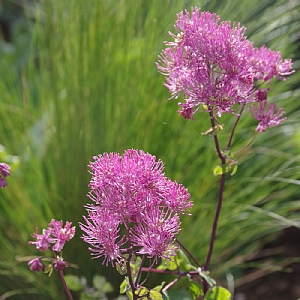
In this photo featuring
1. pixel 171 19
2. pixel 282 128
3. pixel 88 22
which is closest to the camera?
pixel 171 19

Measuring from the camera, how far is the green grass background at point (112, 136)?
1.24 metres

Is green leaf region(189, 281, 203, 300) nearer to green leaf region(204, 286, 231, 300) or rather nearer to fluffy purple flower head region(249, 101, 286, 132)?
green leaf region(204, 286, 231, 300)

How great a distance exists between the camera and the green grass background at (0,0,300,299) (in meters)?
1.24

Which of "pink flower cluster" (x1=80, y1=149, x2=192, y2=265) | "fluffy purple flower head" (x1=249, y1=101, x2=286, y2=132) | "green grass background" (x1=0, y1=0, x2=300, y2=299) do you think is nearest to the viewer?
"pink flower cluster" (x1=80, y1=149, x2=192, y2=265)

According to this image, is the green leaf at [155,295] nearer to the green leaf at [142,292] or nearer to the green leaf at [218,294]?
the green leaf at [142,292]

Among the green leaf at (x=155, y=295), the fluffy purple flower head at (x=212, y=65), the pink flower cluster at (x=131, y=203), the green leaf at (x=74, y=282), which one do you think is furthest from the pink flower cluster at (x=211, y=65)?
the green leaf at (x=74, y=282)

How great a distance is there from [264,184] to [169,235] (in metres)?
0.73

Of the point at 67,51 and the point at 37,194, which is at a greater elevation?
the point at 67,51

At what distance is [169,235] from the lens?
662 mm

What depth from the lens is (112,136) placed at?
125cm

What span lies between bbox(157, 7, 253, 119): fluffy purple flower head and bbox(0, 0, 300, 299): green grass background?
460 mm

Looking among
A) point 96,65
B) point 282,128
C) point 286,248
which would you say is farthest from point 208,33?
point 286,248

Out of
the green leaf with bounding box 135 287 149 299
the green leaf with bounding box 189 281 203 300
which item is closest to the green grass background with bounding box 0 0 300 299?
the green leaf with bounding box 189 281 203 300

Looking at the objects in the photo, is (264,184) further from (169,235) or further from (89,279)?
(169,235)
